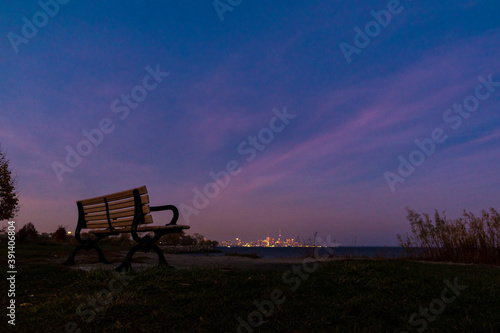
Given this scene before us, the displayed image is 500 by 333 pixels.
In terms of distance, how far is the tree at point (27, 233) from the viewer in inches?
635

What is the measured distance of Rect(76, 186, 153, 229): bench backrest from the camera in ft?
18.4

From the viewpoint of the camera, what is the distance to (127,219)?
6.04 meters

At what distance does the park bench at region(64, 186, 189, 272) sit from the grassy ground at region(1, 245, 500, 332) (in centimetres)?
73

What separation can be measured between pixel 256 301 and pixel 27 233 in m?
17.3

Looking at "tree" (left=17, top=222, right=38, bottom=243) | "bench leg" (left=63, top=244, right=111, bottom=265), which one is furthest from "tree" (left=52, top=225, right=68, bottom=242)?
"bench leg" (left=63, top=244, right=111, bottom=265)

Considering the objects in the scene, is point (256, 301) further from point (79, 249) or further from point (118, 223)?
point (79, 249)

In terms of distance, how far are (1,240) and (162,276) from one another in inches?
593

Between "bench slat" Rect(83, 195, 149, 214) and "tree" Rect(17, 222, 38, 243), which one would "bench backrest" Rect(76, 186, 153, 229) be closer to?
"bench slat" Rect(83, 195, 149, 214)

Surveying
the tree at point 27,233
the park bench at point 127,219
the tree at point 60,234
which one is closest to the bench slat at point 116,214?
the park bench at point 127,219

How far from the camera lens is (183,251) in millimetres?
17578

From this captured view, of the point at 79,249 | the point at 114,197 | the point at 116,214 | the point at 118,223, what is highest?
the point at 114,197

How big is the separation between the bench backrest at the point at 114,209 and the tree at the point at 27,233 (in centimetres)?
1152

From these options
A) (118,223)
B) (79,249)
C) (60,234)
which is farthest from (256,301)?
(60,234)

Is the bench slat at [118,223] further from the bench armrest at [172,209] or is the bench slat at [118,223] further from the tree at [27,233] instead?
the tree at [27,233]
